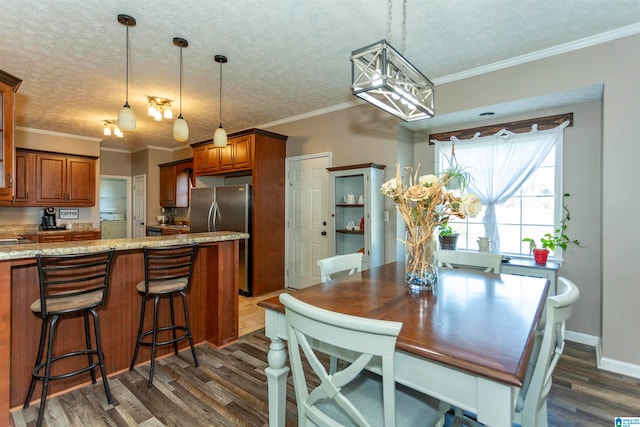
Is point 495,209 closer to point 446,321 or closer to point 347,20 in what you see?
point 347,20

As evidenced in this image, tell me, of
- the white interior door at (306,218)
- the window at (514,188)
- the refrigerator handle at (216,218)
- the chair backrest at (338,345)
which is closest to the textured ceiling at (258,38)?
the window at (514,188)

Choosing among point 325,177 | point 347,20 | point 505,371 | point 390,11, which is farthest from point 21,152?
point 505,371

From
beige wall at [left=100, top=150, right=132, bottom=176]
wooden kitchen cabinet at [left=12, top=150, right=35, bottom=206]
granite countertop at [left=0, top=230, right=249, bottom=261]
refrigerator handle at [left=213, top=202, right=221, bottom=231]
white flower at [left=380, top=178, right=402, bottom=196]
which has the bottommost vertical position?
granite countertop at [left=0, top=230, right=249, bottom=261]

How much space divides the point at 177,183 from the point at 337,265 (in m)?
5.33

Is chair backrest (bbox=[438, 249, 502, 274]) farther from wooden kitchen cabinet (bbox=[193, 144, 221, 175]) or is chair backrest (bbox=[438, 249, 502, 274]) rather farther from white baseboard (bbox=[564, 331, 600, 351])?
wooden kitchen cabinet (bbox=[193, 144, 221, 175])

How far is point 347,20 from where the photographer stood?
2.29m

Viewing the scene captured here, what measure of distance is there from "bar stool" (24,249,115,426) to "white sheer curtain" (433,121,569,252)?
142 inches

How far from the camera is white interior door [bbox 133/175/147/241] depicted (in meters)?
6.85

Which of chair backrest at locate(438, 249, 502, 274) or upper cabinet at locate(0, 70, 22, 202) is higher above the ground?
upper cabinet at locate(0, 70, 22, 202)

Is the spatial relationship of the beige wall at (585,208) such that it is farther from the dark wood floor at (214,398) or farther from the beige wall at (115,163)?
the beige wall at (115,163)

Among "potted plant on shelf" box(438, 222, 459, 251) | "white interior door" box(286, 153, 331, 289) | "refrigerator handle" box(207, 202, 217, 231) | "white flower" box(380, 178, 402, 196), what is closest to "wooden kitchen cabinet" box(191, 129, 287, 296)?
"white interior door" box(286, 153, 331, 289)

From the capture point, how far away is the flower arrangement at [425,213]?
5.20 ft

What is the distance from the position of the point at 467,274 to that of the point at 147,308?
2496mm

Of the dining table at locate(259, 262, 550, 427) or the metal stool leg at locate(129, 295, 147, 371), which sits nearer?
the dining table at locate(259, 262, 550, 427)
